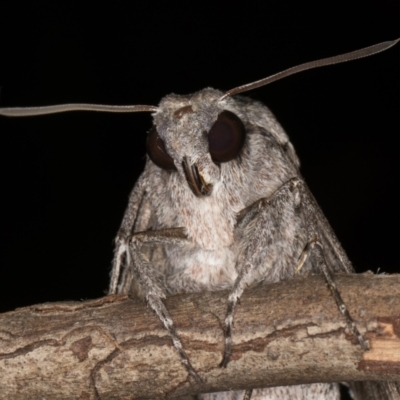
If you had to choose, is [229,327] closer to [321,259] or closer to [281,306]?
[281,306]

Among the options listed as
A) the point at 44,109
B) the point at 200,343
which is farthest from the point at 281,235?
A: the point at 44,109

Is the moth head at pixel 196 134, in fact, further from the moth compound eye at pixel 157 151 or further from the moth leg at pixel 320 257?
the moth leg at pixel 320 257

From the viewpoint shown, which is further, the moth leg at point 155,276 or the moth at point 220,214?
the moth at point 220,214

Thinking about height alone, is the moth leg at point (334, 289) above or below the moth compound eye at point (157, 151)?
below

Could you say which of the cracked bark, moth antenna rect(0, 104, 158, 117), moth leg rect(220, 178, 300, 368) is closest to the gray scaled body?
moth leg rect(220, 178, 300, 368)

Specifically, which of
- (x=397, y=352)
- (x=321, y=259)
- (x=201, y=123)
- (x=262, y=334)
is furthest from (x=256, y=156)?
(x=397, y=352)

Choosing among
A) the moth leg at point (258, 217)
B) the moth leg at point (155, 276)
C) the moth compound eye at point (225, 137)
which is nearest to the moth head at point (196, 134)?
the moth compound eye at point (225, 137)
